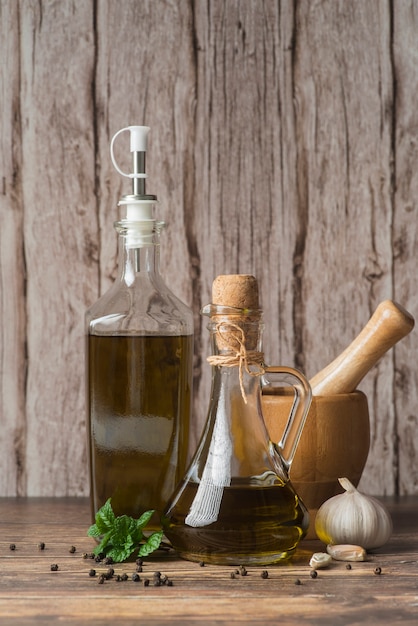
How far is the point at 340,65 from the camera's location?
48.9 inches

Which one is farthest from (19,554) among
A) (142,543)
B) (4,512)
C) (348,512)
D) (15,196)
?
(15,196)

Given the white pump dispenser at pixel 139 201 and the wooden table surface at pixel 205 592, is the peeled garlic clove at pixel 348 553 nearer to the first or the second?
the wooden table surface at pixel 205 592

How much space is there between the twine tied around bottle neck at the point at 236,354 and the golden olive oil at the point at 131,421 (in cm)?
10

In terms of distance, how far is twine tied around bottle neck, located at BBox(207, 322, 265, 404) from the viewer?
2.87 feet

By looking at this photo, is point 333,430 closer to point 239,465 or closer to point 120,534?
point 239,465

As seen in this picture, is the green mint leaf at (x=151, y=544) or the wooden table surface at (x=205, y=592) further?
the green mint leaf at (x=151, y=544)

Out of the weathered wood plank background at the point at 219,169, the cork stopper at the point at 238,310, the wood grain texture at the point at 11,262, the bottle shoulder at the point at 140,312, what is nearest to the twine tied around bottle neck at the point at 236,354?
the cork stopper at the point at 238,310

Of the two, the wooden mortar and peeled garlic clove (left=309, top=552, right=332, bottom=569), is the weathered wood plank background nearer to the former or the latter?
the wooden mortar

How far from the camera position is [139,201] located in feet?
3.13

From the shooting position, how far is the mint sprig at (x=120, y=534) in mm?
→ 863

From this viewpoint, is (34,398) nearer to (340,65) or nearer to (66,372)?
(66,372)

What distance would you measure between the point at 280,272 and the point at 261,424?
404 millimetres

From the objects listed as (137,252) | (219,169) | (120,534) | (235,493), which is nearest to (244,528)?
(235,493)

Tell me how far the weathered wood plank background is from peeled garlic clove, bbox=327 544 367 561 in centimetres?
39
